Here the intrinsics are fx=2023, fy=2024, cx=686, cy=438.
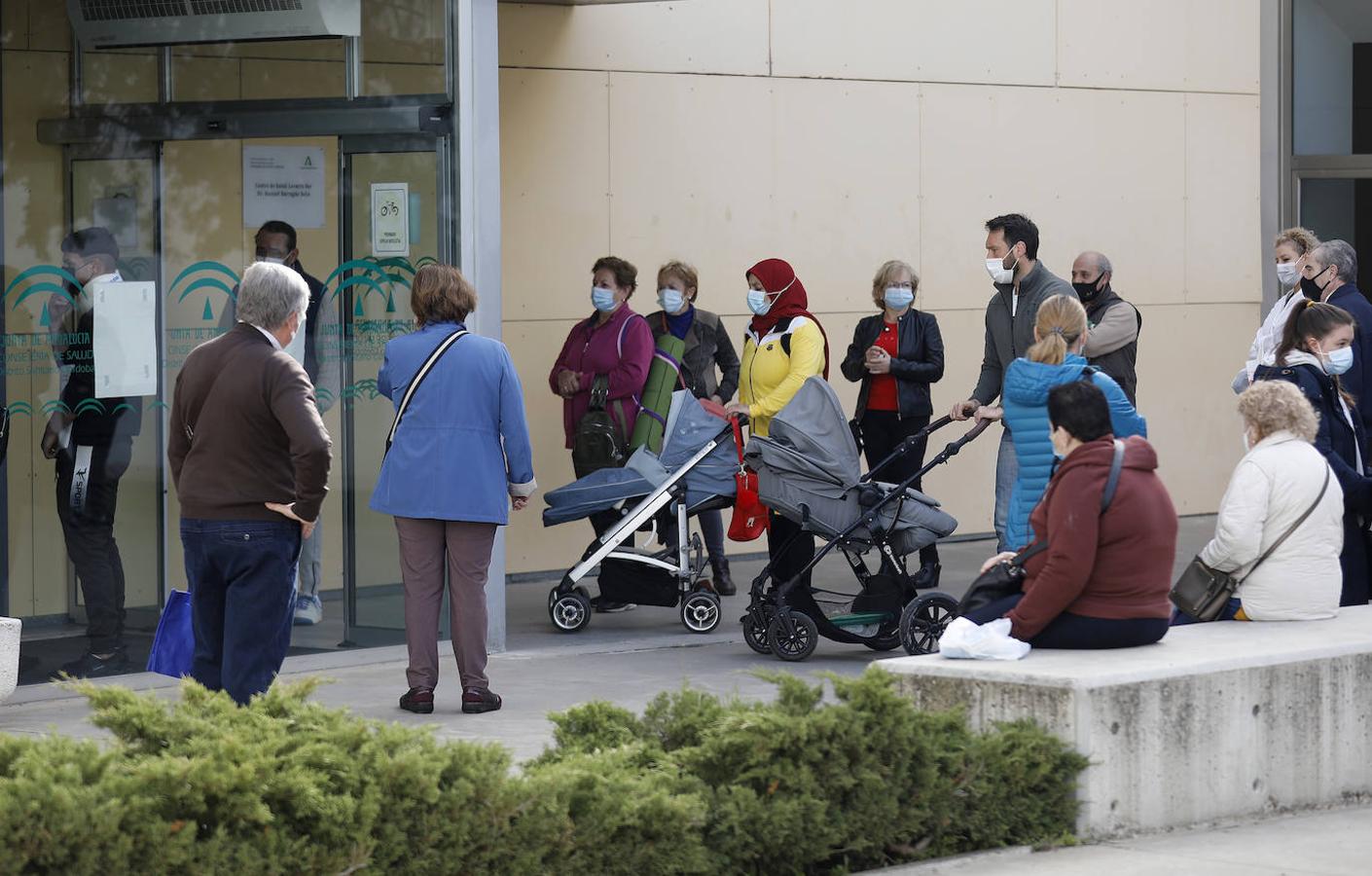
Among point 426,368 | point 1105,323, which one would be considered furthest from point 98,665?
point 1105,323

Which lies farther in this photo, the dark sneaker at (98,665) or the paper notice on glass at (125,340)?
the paper notice on glass at (125,340)

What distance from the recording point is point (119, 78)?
29.9 feet

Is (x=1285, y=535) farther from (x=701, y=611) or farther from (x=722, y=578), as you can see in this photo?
(x=722, y=578)

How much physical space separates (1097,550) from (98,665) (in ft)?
15.1

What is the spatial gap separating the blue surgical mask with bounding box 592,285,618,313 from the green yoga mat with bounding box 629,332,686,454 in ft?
1.27

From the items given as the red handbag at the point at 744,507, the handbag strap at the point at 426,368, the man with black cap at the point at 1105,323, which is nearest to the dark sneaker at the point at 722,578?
the red handbag at the point at 744,507

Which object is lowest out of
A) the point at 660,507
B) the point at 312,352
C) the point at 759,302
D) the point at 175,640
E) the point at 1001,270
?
the point at 175,640

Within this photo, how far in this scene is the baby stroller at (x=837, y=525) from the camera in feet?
29.2

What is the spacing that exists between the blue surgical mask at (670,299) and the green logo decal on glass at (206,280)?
9.03ft

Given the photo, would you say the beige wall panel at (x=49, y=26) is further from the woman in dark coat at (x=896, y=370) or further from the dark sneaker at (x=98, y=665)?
the woman in dark coat at (x=896, y=370)

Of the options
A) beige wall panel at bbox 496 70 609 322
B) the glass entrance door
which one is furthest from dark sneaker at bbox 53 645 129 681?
beige wall panel at bbox 496 70 609 322

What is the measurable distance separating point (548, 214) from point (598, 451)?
7.77 ft

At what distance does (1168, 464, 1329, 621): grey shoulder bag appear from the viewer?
707cm

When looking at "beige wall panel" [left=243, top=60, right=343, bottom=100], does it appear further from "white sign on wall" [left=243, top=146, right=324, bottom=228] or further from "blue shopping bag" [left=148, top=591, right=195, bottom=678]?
"blue shopping bag" [left=148, top=591, right=195, bottom=678]
